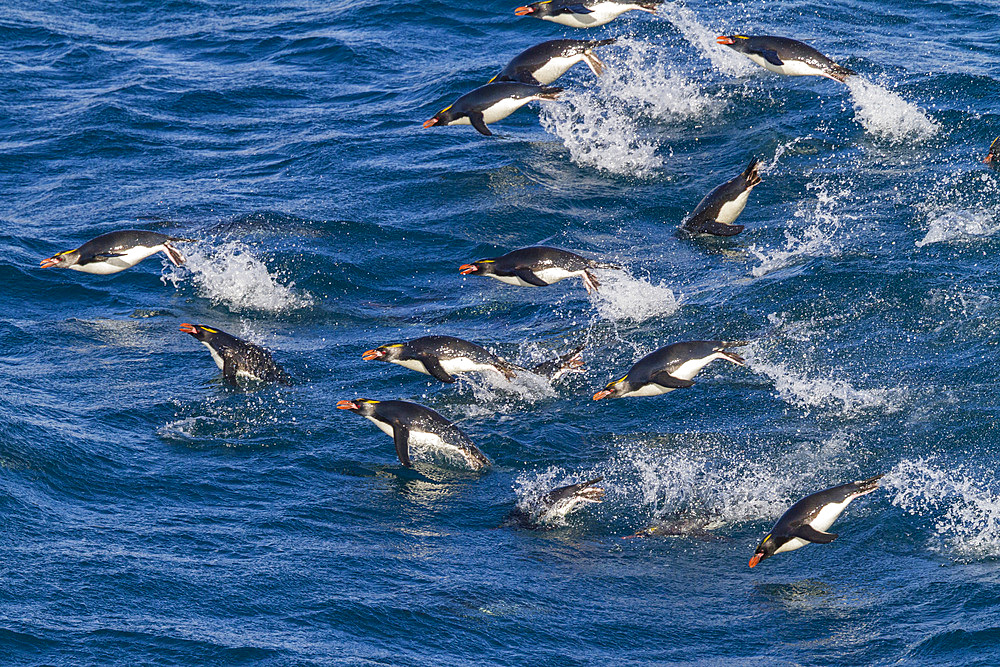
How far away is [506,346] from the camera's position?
12898 millimetres

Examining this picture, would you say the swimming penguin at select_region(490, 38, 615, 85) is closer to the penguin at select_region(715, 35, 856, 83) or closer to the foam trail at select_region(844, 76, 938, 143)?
the penguin at select_region(715, 35, 856, 83)

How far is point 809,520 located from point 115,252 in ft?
27.1

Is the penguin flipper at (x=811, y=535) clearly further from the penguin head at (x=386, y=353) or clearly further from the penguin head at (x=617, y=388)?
the penguin head at (x=386, y=353)

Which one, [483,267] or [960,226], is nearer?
[483,267]

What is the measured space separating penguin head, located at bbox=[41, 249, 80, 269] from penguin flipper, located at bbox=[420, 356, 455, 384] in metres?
4.74

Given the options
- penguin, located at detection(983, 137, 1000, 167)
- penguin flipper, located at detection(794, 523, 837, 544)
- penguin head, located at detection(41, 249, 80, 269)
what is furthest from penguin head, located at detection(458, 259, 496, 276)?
penguin, located at detection(983, 137, 1000, 167)

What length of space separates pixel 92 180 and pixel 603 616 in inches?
461

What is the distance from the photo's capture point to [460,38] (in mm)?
22781

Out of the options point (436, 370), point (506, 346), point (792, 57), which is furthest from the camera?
point (792, 57)

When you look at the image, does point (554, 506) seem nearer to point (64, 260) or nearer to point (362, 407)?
point (362, 407)

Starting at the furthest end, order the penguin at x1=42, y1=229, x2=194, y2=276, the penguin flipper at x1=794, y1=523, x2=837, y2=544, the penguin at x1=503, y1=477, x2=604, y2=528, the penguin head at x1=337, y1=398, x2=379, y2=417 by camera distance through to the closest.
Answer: the penguin at x1=42, y1=229, x2=194, y2=276
the penguin head at x1=337, y1=398, x2=379, y2=417
the penguin at x1=503, y1=477, x2=604, y2=528
the penguin flipper at x1=794, y1=523, x2=837, y2=544

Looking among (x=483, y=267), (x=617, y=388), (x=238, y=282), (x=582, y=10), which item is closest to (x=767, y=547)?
(x=617, y=388)

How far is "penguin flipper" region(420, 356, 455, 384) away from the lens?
1148 centimetres

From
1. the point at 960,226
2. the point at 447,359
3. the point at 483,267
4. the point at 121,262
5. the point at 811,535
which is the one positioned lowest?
the point at 811,535
